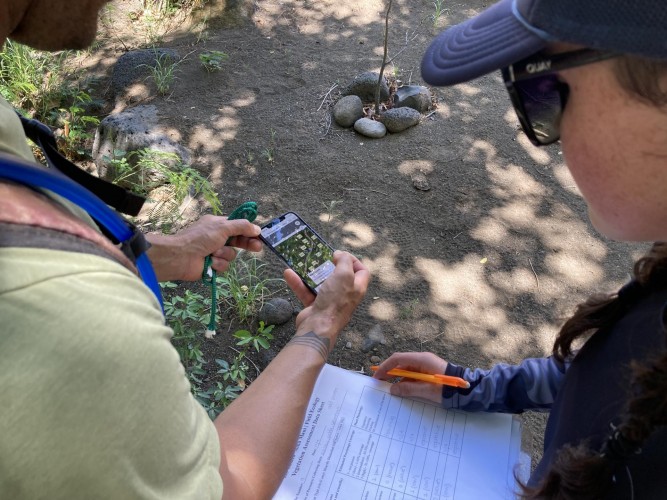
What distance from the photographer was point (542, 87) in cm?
97

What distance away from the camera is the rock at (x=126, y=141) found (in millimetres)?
3289

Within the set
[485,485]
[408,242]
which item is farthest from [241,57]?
[485,485]

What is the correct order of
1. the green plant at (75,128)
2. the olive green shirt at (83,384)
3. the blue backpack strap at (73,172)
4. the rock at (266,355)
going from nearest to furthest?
the olive green shirt at (83,384), the blue backpack strap at (73,172), the rock at (266,355), the green plant at (75,128)

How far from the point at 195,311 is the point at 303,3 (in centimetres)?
354

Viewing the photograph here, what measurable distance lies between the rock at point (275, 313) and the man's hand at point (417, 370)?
0.88 m

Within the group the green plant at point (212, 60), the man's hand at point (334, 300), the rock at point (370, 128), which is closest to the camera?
the man's hand at point (334, 300)

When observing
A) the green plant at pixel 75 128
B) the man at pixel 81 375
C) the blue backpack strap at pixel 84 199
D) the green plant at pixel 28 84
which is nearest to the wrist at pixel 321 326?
the blue backpack strap at pixel 84 199

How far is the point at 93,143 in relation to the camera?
354 centimetres

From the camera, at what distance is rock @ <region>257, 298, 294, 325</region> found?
253 cm

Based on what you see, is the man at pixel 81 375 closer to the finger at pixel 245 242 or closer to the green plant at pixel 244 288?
the finger at pixel 245 242

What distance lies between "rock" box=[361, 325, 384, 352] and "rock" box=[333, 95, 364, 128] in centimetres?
160

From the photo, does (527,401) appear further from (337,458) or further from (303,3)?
(303,3)

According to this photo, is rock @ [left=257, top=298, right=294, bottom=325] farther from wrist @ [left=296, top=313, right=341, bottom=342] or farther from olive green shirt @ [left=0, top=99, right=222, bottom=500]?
olive green shirt @ [left=0, top=99, right=222, bottom=500]

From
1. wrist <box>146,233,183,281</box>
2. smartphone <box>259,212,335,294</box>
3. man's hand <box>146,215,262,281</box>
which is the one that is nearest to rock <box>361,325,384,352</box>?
smartphone <box>259,212,335,294</box>
